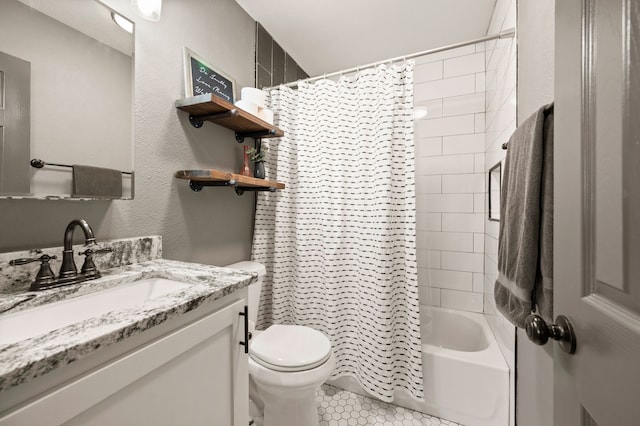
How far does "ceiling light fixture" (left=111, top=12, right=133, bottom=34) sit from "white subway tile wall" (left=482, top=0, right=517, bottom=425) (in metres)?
1.76

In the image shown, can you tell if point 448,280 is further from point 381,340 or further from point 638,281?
point 638,281

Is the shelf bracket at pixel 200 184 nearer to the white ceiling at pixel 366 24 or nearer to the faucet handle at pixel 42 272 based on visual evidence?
the faucet handle at pixel 42 272

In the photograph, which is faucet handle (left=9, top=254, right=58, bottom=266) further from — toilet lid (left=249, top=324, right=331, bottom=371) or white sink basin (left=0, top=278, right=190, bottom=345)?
toilet lid (left=249, top=324, right=331, bottom=371)

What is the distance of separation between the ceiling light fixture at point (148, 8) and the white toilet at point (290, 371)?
58.1 inches

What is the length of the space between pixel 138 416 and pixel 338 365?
1.35 meters

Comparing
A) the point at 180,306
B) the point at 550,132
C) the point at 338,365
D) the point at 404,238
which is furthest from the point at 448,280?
the point at 180,306

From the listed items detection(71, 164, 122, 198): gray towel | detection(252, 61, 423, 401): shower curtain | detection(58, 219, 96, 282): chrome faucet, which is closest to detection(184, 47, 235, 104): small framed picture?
detection(252, 61, 423, 401): shower curtain

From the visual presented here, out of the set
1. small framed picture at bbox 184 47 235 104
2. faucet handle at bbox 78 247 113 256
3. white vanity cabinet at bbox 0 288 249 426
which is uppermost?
small framed picture at bbox 184 47 235 104

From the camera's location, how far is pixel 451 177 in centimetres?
214

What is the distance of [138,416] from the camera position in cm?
57

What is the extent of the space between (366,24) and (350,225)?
1432 mm

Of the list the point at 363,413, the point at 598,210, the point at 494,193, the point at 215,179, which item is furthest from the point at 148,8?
the point at 363,413

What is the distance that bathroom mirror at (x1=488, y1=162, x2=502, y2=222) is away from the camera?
1668 millimetres

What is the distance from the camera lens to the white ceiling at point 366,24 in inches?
66.7
